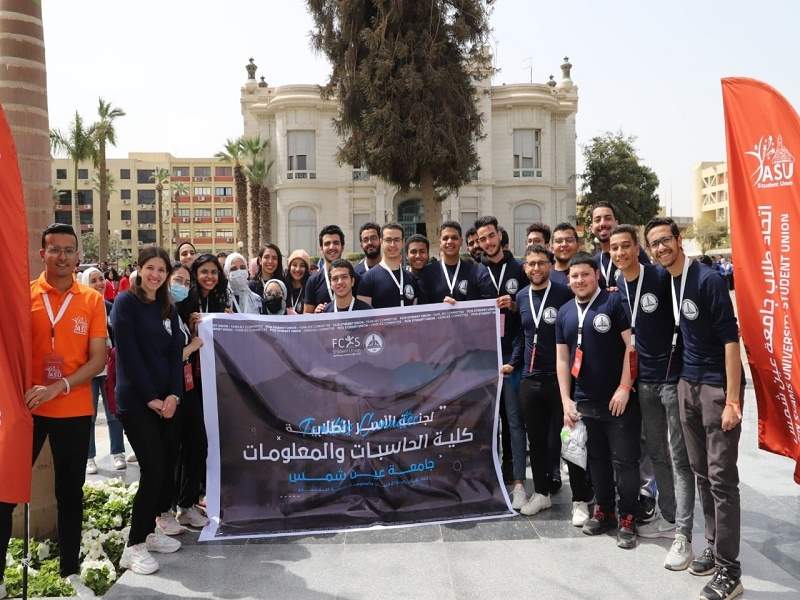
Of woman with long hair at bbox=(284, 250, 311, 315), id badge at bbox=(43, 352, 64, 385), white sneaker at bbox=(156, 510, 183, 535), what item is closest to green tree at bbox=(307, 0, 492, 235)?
woman with long hair at bbox=(284, 250, 311, 315)

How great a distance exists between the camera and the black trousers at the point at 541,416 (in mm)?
4992

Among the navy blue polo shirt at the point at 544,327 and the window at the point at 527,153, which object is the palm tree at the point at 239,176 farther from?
the navy blue polo shirt at the point at 544,327

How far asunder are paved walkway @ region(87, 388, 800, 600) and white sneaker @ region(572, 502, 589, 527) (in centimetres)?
6

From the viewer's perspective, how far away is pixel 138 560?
13.4ft

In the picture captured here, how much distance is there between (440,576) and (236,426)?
185 centimetres

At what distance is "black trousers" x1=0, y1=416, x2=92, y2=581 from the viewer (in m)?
3.82

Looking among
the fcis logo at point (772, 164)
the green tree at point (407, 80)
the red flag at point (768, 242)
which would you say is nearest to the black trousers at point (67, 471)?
the red flag at point (768, 242)

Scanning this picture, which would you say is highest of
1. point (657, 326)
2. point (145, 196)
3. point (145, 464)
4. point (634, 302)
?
point (145, 196)

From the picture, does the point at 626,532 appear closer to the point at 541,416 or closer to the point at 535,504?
the point at 535,504

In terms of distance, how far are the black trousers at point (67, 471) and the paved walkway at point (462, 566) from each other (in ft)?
1.27

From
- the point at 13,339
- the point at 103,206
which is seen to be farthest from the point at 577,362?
the point at 103,206

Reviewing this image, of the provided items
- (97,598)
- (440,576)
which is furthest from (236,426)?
(440,576)

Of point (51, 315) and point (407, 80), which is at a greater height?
point (407, 80)

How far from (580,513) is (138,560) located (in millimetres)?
3027
